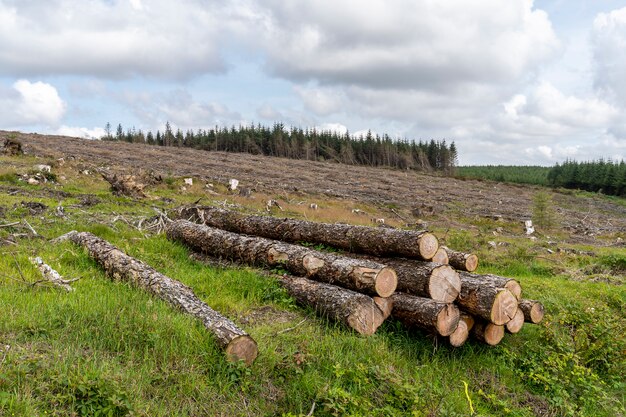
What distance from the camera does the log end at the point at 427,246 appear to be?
718cm

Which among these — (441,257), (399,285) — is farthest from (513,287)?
(399,285)

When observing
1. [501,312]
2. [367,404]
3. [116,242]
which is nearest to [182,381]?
[367,404]

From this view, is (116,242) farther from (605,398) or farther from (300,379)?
(605,398)

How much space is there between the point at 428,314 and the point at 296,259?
2.56 metres

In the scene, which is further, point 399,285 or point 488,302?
point 399,285

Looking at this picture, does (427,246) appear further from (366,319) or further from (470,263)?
(366,319)

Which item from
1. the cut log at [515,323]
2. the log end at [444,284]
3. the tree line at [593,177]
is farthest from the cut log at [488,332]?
the tree line at [593,177]

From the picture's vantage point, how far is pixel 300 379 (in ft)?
16.6

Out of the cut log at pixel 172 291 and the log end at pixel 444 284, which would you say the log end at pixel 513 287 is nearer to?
the log end at pixel 444 284

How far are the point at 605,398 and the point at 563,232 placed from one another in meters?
24.2

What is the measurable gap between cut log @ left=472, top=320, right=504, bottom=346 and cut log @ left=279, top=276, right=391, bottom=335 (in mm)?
1497

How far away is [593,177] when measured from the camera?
255 feet

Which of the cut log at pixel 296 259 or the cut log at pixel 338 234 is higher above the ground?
the cut log at pixel 338 234

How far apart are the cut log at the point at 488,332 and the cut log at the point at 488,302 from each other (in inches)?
9.5
